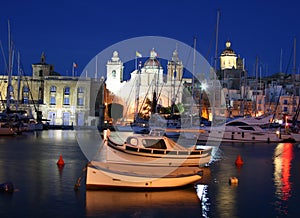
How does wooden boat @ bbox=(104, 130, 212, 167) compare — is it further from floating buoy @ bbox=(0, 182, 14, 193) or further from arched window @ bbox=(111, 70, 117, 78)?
arched window @ bbox=(111, 70, 117, 78)

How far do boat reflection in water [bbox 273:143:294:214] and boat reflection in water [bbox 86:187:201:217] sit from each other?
124 inches

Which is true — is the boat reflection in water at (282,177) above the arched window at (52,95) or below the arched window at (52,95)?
below

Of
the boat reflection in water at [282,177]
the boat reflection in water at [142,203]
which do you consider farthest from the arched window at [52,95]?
the boat reflection in water at [142,203]

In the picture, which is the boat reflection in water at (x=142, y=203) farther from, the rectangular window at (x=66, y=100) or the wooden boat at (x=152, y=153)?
the rectangular window at (x=66, y=100)

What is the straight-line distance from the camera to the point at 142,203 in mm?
17641

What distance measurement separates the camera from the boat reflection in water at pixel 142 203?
16.3 meters

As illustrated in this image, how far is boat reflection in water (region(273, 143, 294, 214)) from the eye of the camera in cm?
1890

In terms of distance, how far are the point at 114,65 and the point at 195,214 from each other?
379 ft

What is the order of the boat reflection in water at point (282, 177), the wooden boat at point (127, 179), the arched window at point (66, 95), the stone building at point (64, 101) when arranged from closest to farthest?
the boat reflection in water at point (282, 177) < the wooden boat at point (127, 179) < the stone building at point (64, 101) < the arched window at point (66, 95)

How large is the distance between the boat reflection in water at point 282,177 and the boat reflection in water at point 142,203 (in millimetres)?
3138

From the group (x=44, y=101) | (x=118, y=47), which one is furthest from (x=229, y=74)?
(x=44, y=101)

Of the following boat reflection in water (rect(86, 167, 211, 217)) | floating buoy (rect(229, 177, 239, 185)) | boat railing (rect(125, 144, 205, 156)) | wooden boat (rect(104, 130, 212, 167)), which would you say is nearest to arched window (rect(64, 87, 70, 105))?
wooden boat (rect(104, 130, 212, 167))

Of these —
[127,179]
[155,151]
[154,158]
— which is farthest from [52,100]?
[127,179]

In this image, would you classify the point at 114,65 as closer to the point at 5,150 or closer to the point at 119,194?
the point at 5,150
